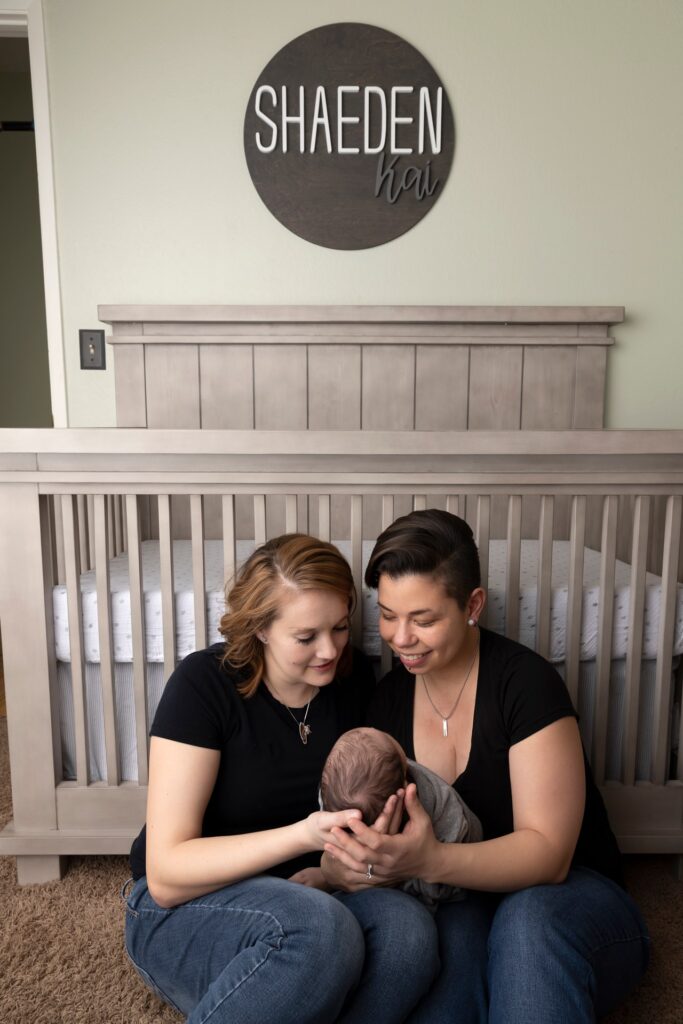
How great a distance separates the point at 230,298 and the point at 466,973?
1.92 metres

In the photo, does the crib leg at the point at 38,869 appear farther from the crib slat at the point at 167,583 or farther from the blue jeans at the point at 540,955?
the blue jeans at the point at 540,955

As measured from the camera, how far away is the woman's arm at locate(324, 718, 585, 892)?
1.00 meters

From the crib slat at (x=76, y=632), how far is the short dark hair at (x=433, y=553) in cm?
60

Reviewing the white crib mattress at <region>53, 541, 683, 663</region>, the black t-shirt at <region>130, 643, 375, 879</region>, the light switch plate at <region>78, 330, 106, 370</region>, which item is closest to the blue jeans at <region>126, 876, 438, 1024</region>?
the black t-shirt at <region>130, 643, 375, 879</region>

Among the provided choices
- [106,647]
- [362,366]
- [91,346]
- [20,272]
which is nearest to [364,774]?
[106,647]

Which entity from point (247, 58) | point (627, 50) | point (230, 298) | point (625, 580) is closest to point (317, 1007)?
point (625, 580)

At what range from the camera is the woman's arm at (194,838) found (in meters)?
1.04

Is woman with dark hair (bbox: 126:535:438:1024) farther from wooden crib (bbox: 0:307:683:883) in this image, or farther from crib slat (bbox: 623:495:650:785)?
crib slat (bbox: 623:495:650:785)

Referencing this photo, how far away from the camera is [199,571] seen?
1.49 metres

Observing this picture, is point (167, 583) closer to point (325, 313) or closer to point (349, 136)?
point (325, 313)

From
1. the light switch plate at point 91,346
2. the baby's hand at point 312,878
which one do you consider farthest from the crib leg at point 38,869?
the light switch plate at point 91,346

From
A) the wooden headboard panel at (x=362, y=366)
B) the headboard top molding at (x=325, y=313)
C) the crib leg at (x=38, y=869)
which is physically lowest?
the crib leg at (x=38, y=869)

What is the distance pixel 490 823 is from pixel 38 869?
94cm

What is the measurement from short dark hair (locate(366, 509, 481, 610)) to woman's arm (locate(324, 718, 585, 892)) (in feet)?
0.80
